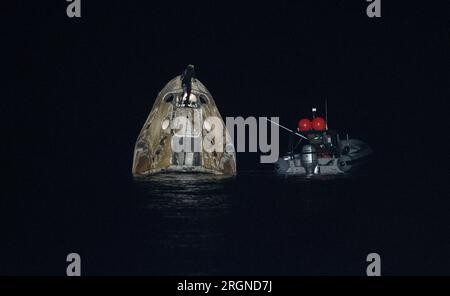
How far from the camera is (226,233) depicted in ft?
55.2

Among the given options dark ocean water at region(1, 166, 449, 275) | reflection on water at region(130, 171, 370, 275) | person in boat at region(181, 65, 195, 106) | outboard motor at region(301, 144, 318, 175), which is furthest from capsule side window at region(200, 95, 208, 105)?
dark ocean water at region(1, 166, 449, 275)

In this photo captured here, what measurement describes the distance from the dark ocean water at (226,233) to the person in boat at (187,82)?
11027mm

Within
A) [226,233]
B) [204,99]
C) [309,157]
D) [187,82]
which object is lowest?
[226,233]

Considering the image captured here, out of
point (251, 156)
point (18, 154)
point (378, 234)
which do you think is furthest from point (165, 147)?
point (18, 154)

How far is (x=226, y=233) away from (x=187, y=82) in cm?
2281

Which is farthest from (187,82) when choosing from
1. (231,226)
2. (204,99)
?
(231,226)

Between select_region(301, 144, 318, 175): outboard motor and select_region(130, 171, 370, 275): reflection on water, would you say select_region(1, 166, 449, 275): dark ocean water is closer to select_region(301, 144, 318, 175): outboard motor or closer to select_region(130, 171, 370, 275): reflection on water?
select_region(130, 171, 370, 275): reflection on water

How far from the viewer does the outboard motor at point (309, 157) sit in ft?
120

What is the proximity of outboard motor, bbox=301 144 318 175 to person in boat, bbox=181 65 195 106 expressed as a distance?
8395mm

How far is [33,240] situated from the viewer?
53.5ft

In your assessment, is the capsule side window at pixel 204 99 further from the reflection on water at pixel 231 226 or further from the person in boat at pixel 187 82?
the reflection on water at pixel 231 226

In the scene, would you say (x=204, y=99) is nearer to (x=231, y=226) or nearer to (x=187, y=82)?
(x=187, y=82)
